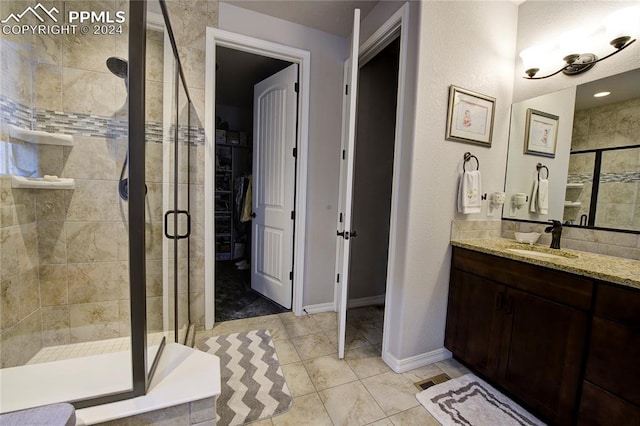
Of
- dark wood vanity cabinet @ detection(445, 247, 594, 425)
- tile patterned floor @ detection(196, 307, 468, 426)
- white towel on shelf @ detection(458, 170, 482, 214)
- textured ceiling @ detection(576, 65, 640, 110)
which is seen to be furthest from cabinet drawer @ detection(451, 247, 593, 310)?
textured ceiling @ detection(576, 65, 640, 110)

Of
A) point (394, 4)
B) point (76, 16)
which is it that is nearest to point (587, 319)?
point (394, 4)

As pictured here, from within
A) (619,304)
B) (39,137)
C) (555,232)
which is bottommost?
(619,304)

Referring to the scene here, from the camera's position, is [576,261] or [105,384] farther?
[576,261]

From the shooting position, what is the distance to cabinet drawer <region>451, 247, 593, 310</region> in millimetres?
1187

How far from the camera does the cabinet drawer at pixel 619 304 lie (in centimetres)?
101

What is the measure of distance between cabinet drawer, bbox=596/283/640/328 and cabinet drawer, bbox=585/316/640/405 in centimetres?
3

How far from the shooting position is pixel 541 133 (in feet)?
6.14

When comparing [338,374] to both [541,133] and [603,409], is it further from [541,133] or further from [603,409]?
[541,133]

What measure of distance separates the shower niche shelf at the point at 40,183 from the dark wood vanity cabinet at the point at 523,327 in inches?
102

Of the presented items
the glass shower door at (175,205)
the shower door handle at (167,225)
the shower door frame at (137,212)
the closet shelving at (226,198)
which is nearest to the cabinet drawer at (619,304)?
the shower door frame at (137,212)

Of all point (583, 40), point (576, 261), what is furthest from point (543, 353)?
point (583, 40)

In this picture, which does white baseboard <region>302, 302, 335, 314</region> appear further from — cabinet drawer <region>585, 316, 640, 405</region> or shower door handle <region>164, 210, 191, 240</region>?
cabinet drawer <region>585, 316, 640, 405</region>

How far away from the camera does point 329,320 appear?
244cm

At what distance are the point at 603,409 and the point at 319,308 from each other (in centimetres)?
195
